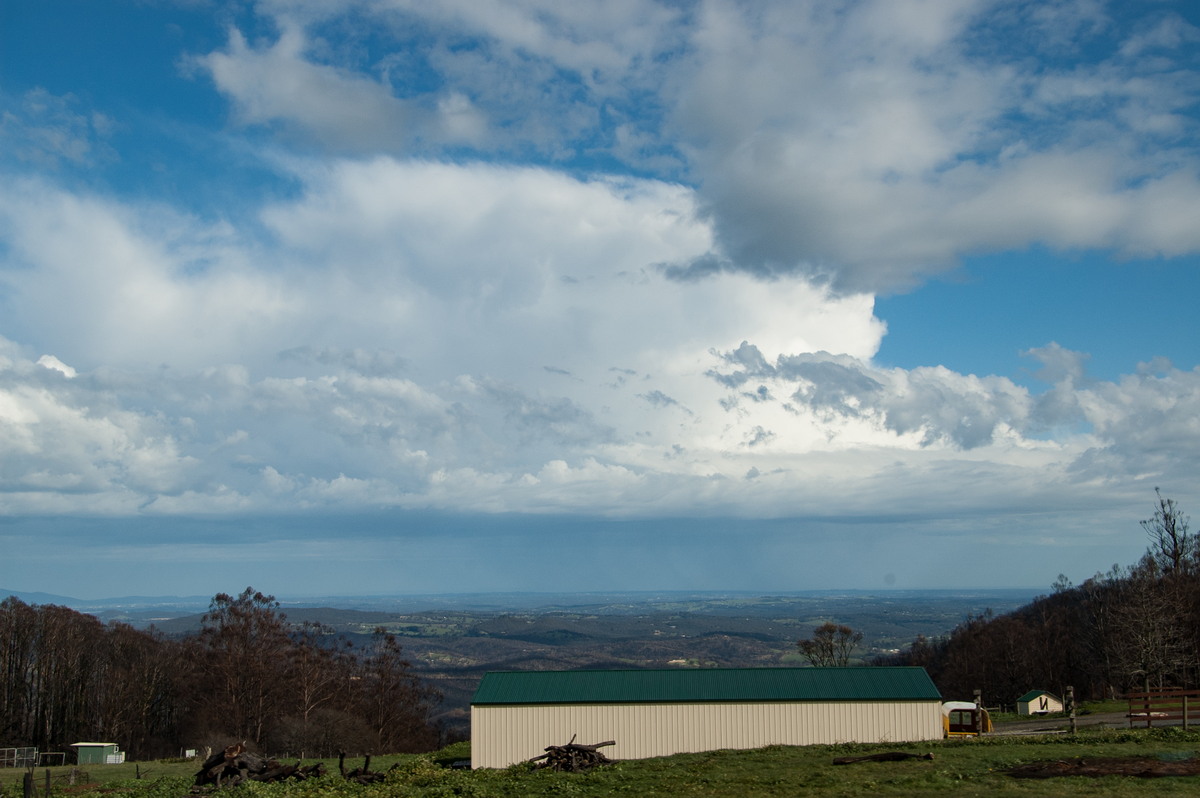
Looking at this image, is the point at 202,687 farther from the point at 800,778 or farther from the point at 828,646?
the point at 800,778

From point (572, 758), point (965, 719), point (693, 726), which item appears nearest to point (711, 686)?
point (693, 726)

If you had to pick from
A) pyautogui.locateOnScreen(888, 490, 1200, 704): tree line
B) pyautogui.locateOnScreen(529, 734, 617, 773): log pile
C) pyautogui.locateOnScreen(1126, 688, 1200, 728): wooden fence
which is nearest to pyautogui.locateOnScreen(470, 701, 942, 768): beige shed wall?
pyautogui.locateOnScreen(529, 734, 617, 773): log pile

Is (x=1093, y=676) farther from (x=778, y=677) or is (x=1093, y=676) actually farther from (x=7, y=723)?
(x=7, y=723)

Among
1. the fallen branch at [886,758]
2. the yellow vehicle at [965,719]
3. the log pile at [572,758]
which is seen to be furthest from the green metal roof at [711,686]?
the fallen branch at [886,758]

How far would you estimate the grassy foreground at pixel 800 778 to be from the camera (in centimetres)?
2150

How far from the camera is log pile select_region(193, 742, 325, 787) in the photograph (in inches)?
1179

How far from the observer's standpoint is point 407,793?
88.3 ft

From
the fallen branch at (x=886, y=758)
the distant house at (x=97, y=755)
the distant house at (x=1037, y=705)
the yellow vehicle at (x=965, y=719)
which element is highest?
the fallen branch at (x=886, y=758)

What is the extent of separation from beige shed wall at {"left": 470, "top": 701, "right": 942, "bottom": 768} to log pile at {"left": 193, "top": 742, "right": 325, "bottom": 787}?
10374 millimetres

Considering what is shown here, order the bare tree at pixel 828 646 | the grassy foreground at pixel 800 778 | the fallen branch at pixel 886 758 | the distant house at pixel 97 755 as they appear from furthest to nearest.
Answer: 1. the bare tree at pixel 828 646
2. the distant house at pixel 97 755
3. the fallen branch at pixel 886 758
4. the grassy foreground at pixel 800 778

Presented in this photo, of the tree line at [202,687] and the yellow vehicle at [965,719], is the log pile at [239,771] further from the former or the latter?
the tree line at [202,687]

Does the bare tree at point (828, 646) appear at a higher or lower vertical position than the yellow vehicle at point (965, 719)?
lower

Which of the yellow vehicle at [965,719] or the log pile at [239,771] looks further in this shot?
the yellow vehicle at [965,719]

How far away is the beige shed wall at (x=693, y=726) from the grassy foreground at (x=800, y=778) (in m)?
4.28
